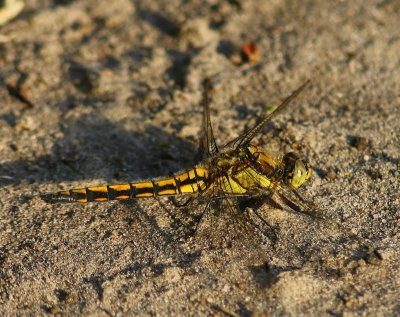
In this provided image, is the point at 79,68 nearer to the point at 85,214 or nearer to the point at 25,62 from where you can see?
the point at 25,62

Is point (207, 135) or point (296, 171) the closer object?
point (296, 171)

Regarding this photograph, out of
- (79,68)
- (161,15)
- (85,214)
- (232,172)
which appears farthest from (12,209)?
(161,15)

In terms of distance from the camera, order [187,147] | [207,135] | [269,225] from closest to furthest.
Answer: [269,225] < [207,135] < [187,147]

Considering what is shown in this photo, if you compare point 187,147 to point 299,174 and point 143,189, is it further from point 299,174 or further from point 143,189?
point 299,174

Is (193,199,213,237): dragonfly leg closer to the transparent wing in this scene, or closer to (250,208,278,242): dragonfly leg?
(250,208,278,242): dragonfly leg

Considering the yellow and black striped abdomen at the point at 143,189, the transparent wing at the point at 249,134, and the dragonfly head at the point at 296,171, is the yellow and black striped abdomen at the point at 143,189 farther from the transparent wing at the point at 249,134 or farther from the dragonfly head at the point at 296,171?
the dragonfly head at the point at 296,171

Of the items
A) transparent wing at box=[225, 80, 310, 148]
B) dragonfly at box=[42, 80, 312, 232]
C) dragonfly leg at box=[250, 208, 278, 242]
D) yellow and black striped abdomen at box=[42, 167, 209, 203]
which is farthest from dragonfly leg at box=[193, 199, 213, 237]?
transparent wing at box=[225, 80, 310, 148]

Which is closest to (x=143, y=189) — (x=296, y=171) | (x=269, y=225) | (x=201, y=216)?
(x=201, y=216)
